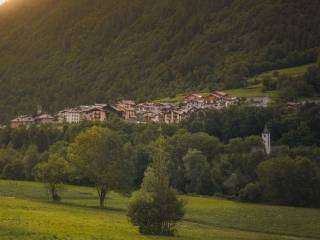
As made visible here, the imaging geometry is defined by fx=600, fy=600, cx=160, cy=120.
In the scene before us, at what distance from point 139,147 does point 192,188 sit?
19219 mm

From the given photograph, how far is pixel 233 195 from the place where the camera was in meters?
100

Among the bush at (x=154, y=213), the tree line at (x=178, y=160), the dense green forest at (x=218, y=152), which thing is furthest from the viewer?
the dense green forest at (x=218, y=152)

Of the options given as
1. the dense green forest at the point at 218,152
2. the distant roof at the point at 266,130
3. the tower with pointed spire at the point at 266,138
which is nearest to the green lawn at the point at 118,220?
the dense green forest at the point at 218,152

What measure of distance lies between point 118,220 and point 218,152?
2616 inches

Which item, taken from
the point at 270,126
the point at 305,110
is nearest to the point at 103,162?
the point at 270,126

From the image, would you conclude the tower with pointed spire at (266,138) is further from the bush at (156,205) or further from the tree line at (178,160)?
the bush at (156,205)

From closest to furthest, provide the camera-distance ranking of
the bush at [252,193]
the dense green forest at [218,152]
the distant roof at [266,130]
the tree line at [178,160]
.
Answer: the tree line at [178,160], the dense green forest at [218,152], the bush at [252,193], the distant roof at [266,130]

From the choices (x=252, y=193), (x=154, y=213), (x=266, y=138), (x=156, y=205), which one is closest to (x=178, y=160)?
(x=266, y=138)

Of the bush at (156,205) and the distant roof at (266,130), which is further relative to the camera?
the distant roof at (266,130)

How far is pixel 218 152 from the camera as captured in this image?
122438mm

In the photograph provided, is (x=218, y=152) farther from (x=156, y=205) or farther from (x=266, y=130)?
(x=156, y=205)

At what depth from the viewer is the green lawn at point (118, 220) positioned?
40.0 m

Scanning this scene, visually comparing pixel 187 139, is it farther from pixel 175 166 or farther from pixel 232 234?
pixel 232 234

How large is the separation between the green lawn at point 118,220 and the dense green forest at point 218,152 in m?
6.47
